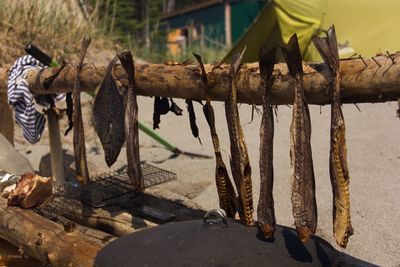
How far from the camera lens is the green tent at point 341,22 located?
25.9 ft

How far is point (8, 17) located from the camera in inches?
363

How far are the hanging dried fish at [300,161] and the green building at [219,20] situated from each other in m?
17.1

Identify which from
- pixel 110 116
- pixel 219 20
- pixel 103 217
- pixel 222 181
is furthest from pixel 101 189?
pixel 219 20

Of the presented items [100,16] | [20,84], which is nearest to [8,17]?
[100,16]

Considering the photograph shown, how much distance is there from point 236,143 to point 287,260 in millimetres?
520

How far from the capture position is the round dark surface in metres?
1.88

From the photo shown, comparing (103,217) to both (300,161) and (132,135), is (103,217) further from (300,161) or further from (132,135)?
(300,161)

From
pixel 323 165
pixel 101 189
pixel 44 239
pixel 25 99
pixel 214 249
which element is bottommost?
pixel 323 165

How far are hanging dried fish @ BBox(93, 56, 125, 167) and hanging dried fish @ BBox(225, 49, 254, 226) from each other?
802 millimetres

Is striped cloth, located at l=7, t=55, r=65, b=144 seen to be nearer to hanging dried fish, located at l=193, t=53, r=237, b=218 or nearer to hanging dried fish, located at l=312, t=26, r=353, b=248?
hanging dried fish, located at l=193, t=53, r=237, b=218

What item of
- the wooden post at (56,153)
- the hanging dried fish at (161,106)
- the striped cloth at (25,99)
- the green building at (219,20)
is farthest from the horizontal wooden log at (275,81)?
the green building at (219,20)

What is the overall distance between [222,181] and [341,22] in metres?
6.41

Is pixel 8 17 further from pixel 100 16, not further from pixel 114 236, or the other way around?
pixel 114 236

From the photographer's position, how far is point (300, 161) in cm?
199
